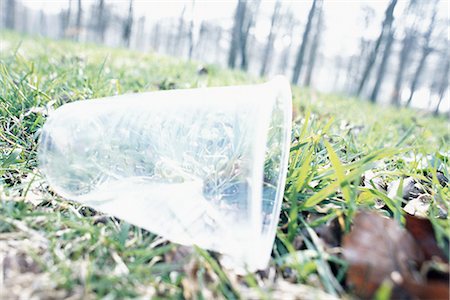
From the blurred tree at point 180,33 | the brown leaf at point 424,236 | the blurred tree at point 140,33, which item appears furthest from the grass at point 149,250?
the blurred tree at point 140,33

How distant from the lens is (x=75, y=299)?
2.19 ft

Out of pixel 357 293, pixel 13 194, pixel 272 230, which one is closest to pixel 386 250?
pixel 357 293

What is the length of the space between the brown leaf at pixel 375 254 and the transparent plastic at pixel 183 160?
0.66 feet

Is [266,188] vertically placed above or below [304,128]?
below

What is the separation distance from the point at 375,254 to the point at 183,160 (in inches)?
26.2

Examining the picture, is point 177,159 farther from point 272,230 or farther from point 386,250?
point 386,250

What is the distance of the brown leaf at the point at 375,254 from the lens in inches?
26.5

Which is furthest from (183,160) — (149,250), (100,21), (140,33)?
(140,33)

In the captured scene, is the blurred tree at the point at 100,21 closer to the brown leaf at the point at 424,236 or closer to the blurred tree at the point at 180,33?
the blurred tree at the point at 180,33

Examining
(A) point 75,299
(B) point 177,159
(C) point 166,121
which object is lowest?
(A) point 75,299

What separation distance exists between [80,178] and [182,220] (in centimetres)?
40

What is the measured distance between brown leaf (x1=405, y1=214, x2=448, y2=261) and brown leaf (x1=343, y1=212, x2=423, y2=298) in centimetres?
5

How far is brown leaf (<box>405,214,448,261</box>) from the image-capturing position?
30.3 inches

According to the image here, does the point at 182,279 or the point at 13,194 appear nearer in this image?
the point at 182,279
